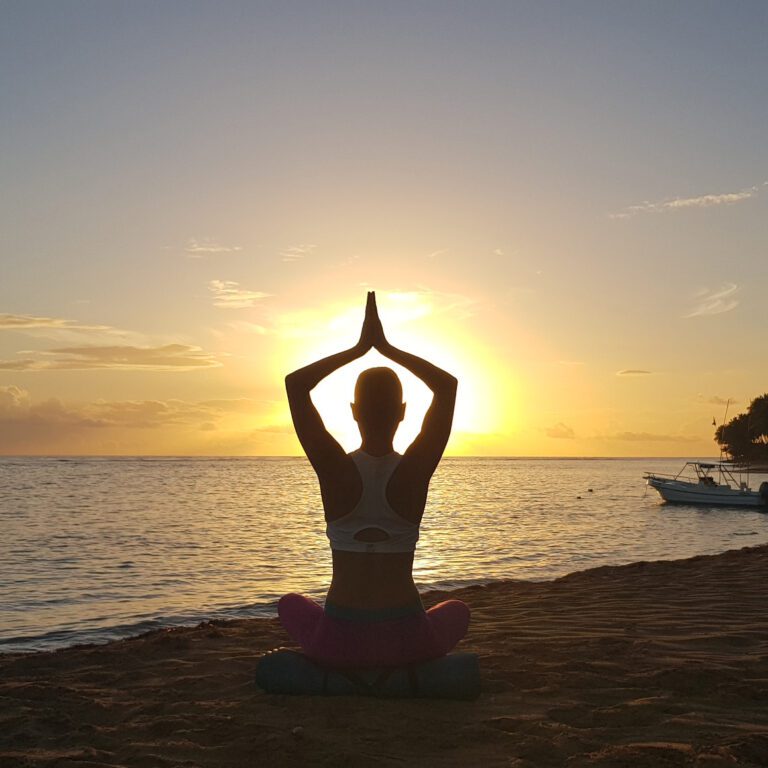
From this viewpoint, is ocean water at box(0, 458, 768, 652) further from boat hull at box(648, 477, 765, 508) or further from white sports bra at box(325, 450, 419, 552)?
white sports bra at box(325, 450, 419, 552)

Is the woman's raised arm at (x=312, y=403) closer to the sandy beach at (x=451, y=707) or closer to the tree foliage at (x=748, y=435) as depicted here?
the sandy beach at (x=451, y=707)

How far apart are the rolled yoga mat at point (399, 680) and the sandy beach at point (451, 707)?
0.23ft

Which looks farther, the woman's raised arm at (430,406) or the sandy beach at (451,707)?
the woman's raised arm at (430,406)

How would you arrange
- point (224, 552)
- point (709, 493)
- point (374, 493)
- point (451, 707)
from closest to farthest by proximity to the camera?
point (374, 493), point (451, 707), point (224, 552), point (709, 493)

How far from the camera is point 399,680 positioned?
16.1ft

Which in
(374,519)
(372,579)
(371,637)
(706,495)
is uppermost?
(374,519)

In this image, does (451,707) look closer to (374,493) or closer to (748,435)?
(374,493)

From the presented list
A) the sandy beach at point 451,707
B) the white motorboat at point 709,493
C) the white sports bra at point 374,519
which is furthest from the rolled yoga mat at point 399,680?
the white motorboat at point 709,493

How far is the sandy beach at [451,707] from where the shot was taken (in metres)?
4.11

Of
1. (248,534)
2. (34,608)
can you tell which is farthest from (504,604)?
(248,534)

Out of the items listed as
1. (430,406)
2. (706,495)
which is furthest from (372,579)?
(706,495)

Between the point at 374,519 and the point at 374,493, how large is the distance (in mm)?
175

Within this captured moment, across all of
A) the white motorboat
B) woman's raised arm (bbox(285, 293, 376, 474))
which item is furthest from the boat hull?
woman's raised arm (bbox(285, 293, 376, 474))

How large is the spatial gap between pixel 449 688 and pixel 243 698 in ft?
5.07
